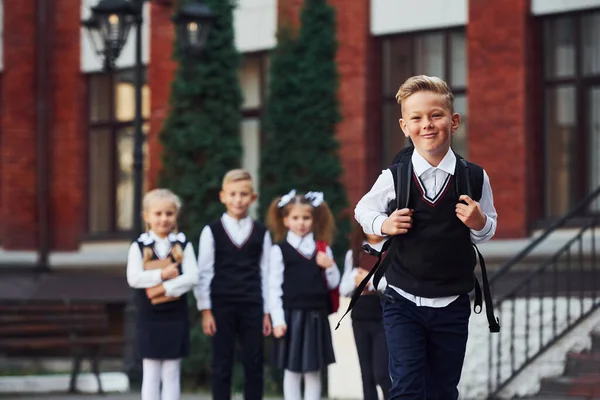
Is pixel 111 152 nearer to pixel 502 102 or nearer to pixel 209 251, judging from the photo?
pixel 502 102

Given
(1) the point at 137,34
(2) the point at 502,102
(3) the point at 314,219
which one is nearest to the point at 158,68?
(1) the point at 137,34

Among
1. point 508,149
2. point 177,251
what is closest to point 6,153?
point 508,149

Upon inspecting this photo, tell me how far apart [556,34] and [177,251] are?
663 cm

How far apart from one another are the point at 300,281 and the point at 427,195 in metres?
4.05

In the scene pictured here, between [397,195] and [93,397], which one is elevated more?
[397,195]

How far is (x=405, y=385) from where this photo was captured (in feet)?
19.2

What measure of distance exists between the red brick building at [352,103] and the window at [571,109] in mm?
12

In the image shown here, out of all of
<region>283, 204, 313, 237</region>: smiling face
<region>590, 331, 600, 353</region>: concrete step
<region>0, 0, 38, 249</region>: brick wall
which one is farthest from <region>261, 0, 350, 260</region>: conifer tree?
<region>0, 0, 38, 249</region>: brick wall

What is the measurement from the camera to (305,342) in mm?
9773

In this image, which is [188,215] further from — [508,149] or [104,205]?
[104,205]

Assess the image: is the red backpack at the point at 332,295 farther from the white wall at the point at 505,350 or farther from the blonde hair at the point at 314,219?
the white wall at the point at 505,350

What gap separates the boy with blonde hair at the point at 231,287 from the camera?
971 cm

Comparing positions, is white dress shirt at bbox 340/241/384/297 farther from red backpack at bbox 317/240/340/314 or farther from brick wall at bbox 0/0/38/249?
brick wall at bbox 0/0/38/249

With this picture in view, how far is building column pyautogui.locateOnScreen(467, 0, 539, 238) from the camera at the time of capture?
1438 centimetres
